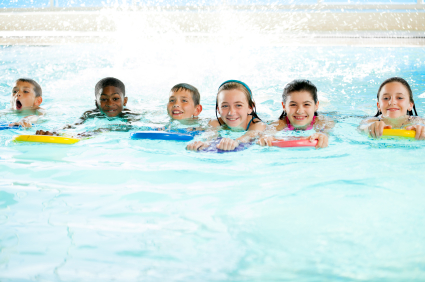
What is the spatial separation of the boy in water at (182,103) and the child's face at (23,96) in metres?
1.68

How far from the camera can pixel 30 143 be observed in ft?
10.4

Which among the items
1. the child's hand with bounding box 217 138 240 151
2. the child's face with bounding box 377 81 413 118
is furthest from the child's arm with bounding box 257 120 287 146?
the child's face with bounding box 377 81 413 118

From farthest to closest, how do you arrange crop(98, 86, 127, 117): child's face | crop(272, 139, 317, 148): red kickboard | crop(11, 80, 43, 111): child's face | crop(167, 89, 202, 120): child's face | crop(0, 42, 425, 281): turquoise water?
crop(11, 80, 43, 111): child's face → crop(98, 86, 127, 117): child's face → crop(167, 89, 202, 120): child's face → crop(272, 139, 317, 148): red kickboard → crop(0, 42, 425, 281): turquoise water

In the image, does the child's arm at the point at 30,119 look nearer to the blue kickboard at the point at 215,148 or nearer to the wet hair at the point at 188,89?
the wet hair at the point at 188,89

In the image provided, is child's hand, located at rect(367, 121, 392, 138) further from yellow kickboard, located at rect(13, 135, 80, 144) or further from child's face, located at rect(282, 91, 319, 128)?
yellow kickboard, located at rect(13, 135, 80, 144)

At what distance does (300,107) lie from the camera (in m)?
3.44

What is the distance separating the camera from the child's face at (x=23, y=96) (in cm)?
450

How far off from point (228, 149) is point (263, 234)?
1.21 meters

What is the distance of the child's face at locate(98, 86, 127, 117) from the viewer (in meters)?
4.15

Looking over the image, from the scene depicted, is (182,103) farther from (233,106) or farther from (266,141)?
(266,141)

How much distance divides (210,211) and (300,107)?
1.71 m

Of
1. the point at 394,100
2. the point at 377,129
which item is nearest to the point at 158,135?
the point at 377,129

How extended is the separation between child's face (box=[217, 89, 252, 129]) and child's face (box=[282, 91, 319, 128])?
373 millimetres

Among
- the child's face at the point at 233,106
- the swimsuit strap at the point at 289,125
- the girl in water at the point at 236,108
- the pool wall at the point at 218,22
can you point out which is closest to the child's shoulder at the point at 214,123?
the girl in water at the point at 236,108
